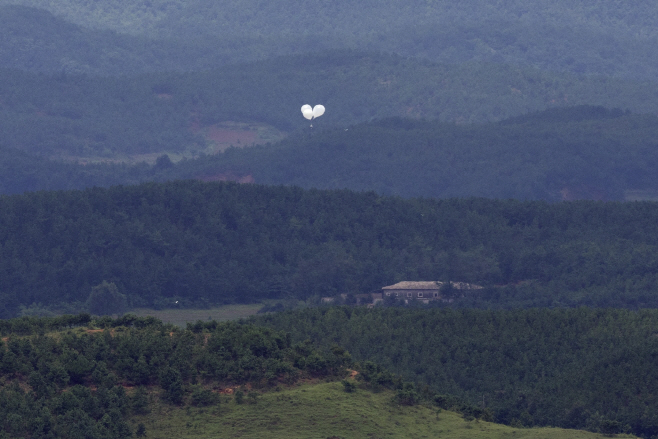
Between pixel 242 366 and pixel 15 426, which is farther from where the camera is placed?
pixel 242 366

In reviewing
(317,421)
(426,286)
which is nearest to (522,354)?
(317,421)

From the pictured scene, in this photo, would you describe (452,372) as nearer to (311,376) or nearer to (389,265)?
(311,376)

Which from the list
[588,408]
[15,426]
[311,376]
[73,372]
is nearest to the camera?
[15,426]

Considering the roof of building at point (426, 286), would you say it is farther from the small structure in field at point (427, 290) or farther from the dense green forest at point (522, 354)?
the dense green forest at point (522, 354)

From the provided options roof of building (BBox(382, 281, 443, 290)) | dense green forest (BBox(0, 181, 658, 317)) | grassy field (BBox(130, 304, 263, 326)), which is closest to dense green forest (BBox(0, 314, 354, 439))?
grassy field (BBox(130, 304, 263, 326))

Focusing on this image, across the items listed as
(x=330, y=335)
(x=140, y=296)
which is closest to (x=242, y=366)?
Answer: (x=330, y=335)

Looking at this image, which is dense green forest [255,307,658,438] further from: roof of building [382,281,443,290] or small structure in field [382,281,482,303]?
roof of building [382,281,443,290]

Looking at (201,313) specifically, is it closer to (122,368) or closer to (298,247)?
(298,247)

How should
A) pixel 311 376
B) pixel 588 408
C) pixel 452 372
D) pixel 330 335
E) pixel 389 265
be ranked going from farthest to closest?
pixel 389 265 < pixel 330 335 < pixel 452 372 < pixel 588 408 < pixel 311 376

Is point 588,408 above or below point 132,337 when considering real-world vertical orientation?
below
